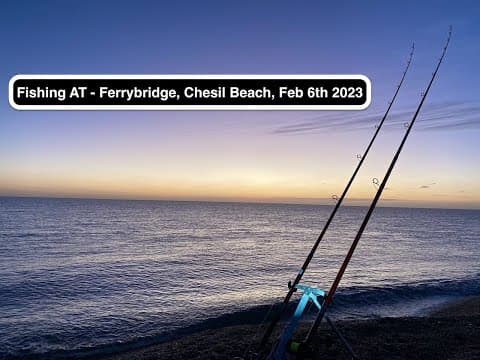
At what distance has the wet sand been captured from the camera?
9.59 meters

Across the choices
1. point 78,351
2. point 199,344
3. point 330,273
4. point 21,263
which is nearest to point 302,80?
point 199,344

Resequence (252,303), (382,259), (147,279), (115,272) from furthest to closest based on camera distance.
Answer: (382,259)
(115,272)
(147,279)
(252,303)

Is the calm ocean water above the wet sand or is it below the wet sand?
below

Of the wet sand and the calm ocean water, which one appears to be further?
the calm ocean water

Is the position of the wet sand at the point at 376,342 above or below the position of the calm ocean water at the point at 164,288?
above

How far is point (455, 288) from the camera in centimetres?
2239

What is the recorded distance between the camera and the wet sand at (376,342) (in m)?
9.59

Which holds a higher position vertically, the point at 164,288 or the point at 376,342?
the point at 376,342

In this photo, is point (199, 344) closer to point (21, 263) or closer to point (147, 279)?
point (147, 279)

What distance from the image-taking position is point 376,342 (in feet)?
34.7

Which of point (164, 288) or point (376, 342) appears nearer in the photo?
point (376, 342)

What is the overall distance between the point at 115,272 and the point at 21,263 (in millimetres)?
7909

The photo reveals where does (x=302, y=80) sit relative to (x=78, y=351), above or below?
above

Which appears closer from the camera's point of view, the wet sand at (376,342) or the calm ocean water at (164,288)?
the wet sand at (376,342)
